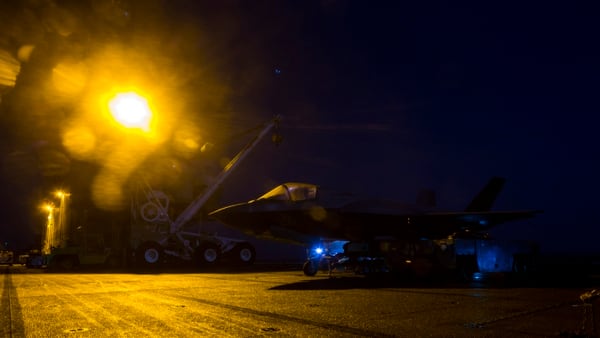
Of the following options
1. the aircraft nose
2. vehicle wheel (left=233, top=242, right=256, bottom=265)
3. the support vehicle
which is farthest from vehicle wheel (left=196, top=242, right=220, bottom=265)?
the aircraft nose

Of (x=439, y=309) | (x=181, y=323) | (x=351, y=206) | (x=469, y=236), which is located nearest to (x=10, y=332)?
(x=181, y=323)

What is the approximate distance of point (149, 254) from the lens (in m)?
27.5

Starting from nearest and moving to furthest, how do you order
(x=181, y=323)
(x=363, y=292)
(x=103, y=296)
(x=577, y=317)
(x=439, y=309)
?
(x=181, y=323) → (x=577, y=317) → (x=439, y=309) → (x=103, y=296) → (x=363, y=292)

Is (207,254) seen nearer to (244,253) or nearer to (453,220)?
(244,253)

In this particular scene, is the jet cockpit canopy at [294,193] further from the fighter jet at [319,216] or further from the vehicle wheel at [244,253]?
the vehicle wheel at [244,253]

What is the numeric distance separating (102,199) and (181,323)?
26.8 meters

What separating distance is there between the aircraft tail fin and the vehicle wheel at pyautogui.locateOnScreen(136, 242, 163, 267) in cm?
2001

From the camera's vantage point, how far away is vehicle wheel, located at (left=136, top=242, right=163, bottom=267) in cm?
2722

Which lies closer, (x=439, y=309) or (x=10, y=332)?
(x=10, y=332)

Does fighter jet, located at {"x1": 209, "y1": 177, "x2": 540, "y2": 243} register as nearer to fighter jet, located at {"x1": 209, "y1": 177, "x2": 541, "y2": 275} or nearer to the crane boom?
fighter jet, located at {"x1": 209, "y1": 177, "x2": 541, "y2": 275}

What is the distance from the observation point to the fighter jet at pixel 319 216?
1482 cm

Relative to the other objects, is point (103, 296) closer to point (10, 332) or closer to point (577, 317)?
point (10, 332)

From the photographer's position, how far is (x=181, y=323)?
6.12 metres

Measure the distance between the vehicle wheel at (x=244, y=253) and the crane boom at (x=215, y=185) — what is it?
404 centimetres
